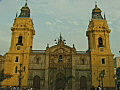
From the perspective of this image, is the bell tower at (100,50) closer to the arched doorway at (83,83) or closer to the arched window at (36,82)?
the arched doorway at (83,83)

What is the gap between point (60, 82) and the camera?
1842 inches

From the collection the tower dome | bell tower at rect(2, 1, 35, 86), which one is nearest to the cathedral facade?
bell tower at rect(2, 1, 35, 86)

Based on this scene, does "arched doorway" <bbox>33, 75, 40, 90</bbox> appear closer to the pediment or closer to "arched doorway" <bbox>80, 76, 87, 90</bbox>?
the pediment

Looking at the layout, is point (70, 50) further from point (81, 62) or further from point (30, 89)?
point (30, 89)

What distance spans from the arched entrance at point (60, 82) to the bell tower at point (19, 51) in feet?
26.0

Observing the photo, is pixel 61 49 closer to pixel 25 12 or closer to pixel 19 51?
pixel 19 51

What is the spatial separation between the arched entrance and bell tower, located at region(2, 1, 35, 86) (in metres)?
7.92

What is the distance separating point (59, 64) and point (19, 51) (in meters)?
11.5

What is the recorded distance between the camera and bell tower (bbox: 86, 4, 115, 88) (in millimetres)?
46312

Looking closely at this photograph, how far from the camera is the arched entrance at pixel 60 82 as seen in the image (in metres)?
46.2

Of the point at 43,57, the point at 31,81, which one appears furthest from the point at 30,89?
the point at 43,57

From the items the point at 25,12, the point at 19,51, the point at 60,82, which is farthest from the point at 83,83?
the point at 25,12

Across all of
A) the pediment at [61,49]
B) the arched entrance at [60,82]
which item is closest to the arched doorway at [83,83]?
the arched entrance at [60,82]

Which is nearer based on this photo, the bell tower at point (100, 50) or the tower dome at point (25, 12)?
the bell tower at point (100, 50)
